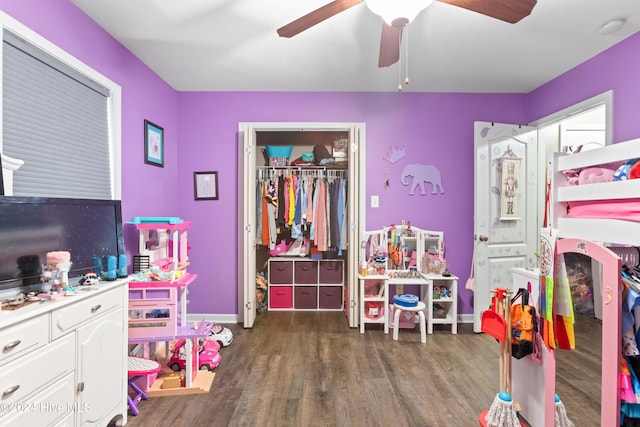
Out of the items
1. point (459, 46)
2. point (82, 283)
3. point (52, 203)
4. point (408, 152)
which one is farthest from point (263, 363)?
point (459, 46)

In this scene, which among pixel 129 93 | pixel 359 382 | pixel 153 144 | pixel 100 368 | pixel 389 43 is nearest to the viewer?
pixel 100 368

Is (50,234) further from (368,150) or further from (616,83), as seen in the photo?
(616,83)

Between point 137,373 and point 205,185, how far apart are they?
6.25 ft

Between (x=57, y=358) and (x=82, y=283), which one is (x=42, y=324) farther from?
(x=82, y=283)

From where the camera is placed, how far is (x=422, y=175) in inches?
131

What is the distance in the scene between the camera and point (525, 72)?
2824mm

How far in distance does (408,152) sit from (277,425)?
2699 millimetres

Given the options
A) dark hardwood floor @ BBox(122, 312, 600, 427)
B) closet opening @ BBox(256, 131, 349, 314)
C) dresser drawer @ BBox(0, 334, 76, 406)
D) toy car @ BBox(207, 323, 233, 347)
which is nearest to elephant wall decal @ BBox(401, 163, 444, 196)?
closet opening @ BBox(256, 131, 349, 314)

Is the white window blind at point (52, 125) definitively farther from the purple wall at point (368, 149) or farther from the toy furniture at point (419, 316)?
the toy furniture at point (419, 316)

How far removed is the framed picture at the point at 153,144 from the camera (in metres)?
2.64

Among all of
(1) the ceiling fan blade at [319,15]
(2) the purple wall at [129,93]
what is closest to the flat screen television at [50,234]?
(2) the purple wall at [129,93]

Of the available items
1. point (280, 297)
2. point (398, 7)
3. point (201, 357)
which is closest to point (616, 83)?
point (398, 7)

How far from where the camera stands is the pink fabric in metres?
1.26

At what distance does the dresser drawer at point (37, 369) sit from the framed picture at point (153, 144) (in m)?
1.71
